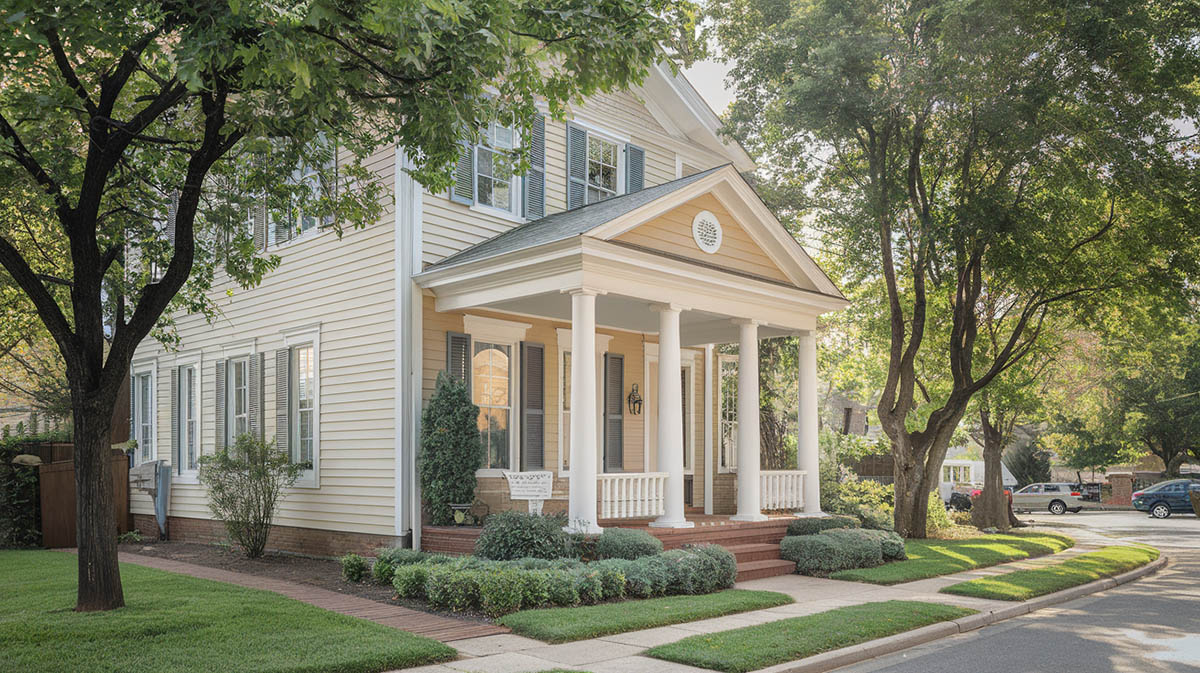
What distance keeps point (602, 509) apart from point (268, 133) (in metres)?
6.71

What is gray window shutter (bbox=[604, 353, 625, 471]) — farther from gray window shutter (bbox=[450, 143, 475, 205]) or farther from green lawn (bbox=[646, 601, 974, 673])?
green lawn (bbox=[646, 601, 974, 673])

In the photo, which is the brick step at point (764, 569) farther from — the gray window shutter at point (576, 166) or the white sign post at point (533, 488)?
the gray window shutter at point (576, 166)

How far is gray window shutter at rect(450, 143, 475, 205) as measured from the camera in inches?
567

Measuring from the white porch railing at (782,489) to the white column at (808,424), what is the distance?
152 mm

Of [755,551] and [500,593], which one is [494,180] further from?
[500,593]

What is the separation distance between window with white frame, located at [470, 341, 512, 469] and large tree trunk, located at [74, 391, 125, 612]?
19.7 ft

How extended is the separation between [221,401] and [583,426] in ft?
29.9

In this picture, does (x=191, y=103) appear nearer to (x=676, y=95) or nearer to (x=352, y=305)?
(x=352, y=305)

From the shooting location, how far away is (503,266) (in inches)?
504

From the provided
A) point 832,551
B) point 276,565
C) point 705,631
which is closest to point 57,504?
point 276,565

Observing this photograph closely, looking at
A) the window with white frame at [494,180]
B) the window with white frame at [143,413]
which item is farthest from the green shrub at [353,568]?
the window with white frame at [143,413]

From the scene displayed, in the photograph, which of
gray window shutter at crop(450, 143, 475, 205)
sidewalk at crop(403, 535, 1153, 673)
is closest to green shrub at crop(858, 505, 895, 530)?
sidewalk at crop(403, 535, 1153, 673)

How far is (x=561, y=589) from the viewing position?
10.2 meters

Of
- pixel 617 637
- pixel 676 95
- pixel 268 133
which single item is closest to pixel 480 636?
pixel 617 637
